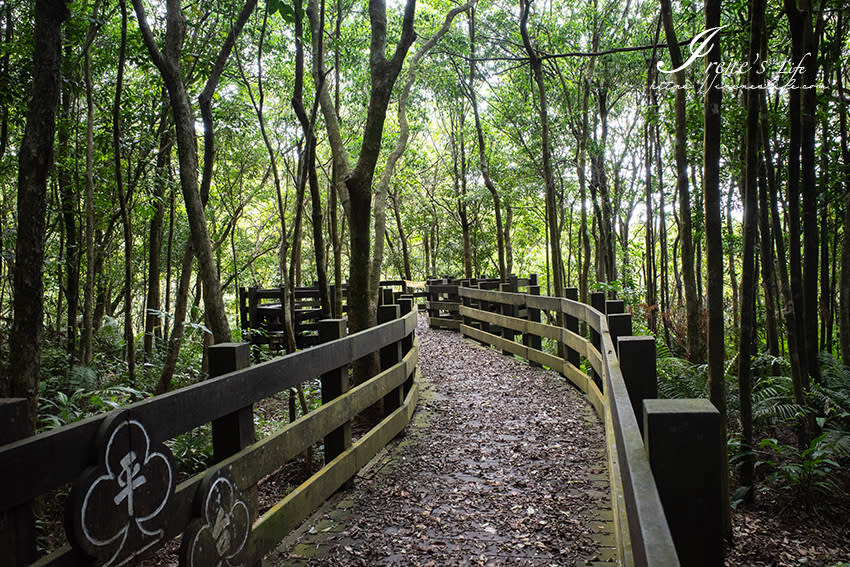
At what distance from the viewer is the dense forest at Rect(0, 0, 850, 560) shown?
4.84m

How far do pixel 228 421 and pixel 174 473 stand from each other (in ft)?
2.14

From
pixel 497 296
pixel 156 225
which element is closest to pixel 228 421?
pixel 497 296

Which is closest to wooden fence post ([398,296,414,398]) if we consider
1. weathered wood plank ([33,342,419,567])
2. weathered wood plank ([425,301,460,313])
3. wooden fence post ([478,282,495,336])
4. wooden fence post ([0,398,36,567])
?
weathered wood plank ([33,342,419,567])

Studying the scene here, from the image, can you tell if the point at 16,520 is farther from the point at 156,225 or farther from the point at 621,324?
the point at 156,225

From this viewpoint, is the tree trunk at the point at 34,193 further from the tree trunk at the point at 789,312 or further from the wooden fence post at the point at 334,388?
the tree trunk at the point at 789,312

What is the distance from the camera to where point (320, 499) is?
390 cm

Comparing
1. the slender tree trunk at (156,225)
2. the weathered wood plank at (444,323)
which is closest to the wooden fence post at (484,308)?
the weathered wood plank at (444,323)

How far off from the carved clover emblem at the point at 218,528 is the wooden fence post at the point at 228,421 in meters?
0.26

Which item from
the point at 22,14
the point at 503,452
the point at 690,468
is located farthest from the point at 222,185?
the point at 690,468

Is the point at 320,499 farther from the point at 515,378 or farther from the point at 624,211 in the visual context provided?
the point at 624,211

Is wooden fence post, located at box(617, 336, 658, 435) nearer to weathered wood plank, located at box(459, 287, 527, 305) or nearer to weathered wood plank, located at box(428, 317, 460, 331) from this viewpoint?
weathered wood plank, located at box(459, 287, 527, 305)

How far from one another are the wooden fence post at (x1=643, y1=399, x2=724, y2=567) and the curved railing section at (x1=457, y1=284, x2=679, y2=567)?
2.9 inches

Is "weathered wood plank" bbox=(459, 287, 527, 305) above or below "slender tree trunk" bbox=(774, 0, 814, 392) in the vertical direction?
below

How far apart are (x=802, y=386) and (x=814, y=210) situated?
1.91 m
